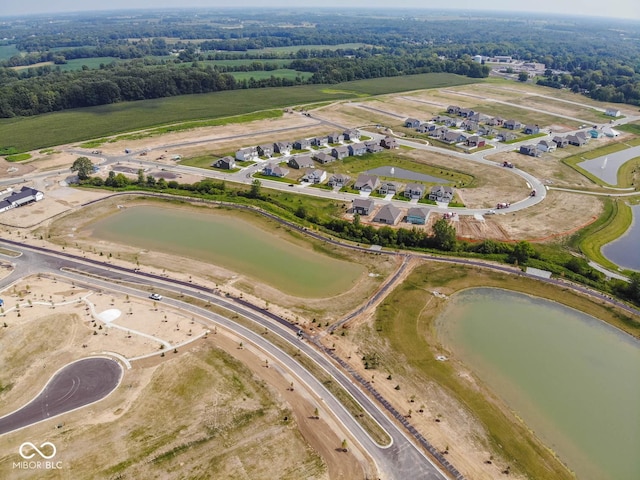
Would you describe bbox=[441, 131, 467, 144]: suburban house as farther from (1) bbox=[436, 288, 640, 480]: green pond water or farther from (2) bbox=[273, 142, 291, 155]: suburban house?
(1) bbox=[436, 288, 640, 480]: green pond water

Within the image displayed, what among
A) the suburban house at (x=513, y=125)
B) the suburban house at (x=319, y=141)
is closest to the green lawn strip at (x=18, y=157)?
the suburban house at (x=319, y=141)

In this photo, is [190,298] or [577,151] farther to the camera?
[577,151]

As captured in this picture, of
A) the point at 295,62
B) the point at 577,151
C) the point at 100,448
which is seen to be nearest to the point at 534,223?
the point at 577,151

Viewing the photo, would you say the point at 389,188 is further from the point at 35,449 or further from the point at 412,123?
the point at 35,449

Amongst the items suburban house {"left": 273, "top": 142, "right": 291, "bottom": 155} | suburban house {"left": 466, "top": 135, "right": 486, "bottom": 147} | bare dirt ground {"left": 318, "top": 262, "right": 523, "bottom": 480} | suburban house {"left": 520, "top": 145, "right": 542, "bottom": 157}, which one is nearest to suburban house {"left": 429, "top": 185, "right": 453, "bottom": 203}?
suburban house {"left": 466, "top": 135, "right": 486, "bottom": 147}

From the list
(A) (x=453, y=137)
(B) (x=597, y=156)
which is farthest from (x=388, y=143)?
(B) (x=597, y=156)

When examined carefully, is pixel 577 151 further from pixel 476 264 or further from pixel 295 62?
pixel 295 62
